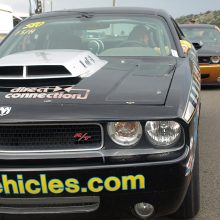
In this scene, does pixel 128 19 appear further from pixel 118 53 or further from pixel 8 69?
pixel 8 69

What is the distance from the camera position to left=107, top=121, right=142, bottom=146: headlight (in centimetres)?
250

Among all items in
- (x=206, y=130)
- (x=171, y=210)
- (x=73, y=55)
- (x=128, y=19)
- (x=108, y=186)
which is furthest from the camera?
(x=206, y=130)

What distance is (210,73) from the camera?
8992mm

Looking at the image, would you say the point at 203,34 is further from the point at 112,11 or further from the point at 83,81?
the point at 83,81

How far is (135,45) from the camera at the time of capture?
4.11 m

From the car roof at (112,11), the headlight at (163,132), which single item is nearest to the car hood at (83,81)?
the headlight at (163,132)

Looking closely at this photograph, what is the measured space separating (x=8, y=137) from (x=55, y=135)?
25 cm

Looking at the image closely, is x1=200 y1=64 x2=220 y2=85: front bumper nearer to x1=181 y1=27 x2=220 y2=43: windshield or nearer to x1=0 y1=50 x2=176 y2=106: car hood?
x1=181 y1=27 x2=220 y2=43: windshield

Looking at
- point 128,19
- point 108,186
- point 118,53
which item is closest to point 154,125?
point 108,186

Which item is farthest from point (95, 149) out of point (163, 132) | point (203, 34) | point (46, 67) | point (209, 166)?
point (203, 34)

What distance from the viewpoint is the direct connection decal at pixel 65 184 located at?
2.44 m

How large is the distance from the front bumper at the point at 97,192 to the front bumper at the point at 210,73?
6625mm

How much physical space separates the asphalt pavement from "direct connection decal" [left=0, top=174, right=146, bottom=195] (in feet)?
0.64

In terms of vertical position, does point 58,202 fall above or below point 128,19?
below
